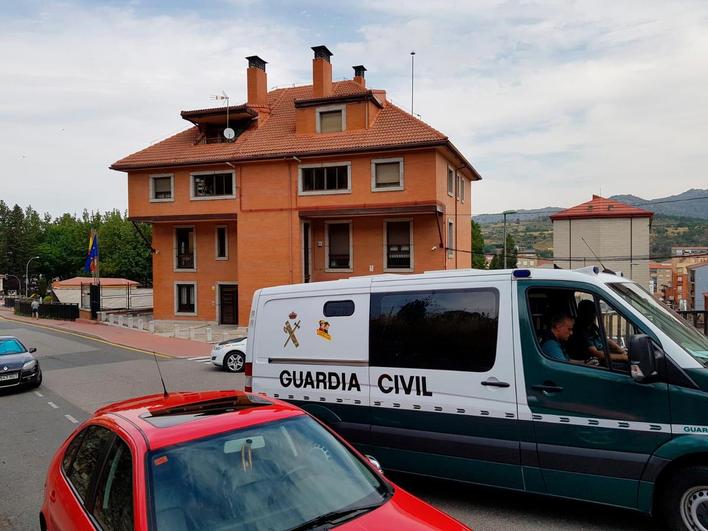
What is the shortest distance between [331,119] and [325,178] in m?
3.53

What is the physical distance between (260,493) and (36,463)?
21.4 ft

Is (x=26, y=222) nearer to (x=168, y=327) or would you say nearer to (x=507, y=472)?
(x=168, y=327)

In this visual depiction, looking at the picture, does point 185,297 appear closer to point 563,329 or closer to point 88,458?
point 563,329

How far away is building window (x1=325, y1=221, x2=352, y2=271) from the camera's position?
101 feet

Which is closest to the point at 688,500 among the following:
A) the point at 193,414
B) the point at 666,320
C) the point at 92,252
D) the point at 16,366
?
the point at 666,320

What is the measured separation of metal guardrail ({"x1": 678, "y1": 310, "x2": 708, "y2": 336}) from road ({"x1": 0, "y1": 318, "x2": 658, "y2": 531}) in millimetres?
5662

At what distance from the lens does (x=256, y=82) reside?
35.1 m

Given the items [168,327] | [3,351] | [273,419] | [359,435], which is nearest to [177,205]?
[168,327]

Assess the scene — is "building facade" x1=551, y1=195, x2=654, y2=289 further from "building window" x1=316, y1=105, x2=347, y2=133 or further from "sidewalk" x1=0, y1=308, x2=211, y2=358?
"sidewalk" x1=0, y1=308, x2=211, y2=358

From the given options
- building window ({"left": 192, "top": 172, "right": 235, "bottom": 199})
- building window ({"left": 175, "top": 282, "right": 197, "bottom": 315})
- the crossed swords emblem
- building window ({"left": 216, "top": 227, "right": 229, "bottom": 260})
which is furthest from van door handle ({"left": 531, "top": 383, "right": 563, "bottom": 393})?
building window ({"left": 175, "top": 282, "right": 197, "bottom": 315})

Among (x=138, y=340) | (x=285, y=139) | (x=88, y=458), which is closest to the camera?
(x=88, y=458)

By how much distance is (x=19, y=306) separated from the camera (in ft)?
181

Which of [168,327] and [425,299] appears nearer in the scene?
[425,299]

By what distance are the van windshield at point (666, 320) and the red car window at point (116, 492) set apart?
431 centimetres
